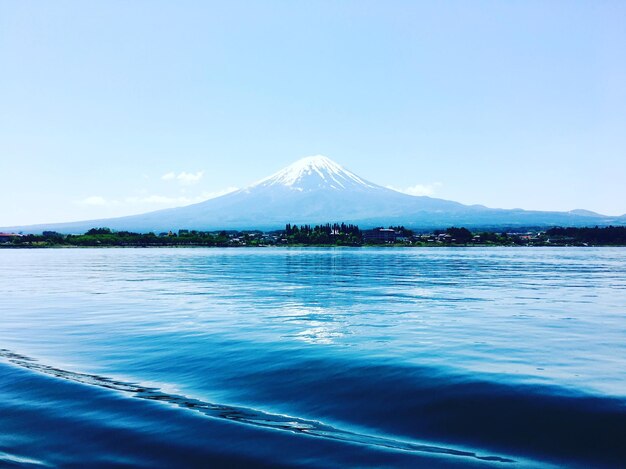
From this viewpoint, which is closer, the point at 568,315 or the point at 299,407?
the point at 299,407

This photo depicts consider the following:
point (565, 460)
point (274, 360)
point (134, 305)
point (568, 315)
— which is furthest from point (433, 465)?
point (134, 305)

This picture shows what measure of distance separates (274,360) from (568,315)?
1667 cm

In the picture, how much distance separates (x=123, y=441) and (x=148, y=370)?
518 centimetres

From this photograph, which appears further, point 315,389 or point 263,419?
point 315,389

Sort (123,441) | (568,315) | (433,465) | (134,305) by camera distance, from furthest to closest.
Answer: (134,305) < (568,315) < (123,441) < (433,465)

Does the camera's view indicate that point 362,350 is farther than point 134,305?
No

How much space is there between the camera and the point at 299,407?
10.9 meters

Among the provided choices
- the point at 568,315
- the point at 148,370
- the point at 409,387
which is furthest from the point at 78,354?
the point at 568,315

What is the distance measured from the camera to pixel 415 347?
1666cm

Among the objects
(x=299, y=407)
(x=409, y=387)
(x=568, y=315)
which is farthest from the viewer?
(x=568, y=315)

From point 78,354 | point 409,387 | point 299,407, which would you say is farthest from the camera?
point 78,354

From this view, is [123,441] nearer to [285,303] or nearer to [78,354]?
[78,354]

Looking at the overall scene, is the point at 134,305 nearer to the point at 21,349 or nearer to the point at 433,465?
the point at 21,349

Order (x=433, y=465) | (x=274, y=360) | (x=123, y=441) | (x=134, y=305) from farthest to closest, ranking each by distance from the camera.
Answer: (x=134, y=305), (x=274, y=360), (x=123, y=441), (x=433, y=465)
